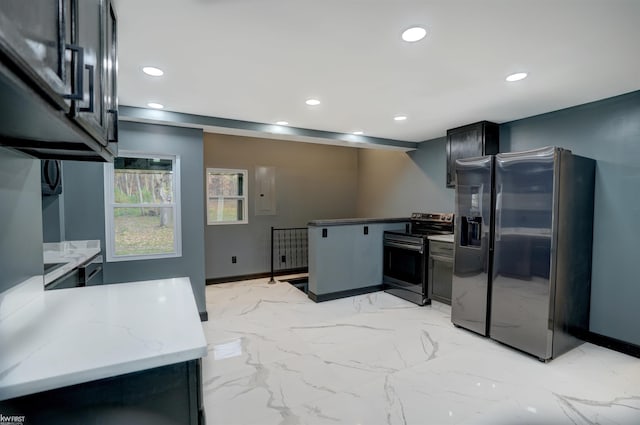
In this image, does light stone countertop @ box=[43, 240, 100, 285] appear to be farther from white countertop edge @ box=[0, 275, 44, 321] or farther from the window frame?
the window frame

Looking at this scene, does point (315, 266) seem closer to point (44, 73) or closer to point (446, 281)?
point (446, 281)

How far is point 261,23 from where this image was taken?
167cm

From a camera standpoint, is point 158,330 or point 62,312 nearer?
point 158,330

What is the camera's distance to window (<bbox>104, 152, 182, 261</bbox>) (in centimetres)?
328

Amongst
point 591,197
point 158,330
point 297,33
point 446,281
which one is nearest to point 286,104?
point 297,33

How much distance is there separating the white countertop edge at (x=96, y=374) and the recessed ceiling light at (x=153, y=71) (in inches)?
83.3

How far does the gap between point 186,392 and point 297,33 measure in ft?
5.98

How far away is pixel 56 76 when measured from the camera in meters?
0.72

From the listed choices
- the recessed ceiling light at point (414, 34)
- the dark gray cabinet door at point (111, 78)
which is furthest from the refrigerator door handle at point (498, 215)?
the dark gray cabinet door at point (111, 78)

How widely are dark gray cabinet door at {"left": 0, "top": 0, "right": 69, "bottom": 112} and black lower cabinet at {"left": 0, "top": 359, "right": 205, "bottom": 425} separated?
2.43ft

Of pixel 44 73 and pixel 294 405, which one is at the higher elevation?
pixel 44 73

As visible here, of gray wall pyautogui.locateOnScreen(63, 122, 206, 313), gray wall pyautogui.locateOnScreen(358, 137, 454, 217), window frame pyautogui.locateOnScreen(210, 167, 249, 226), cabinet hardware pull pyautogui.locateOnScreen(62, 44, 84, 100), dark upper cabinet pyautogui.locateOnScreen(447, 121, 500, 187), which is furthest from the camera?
window frame pyautogui.locateOnScreen(210, 167, 249, 226)

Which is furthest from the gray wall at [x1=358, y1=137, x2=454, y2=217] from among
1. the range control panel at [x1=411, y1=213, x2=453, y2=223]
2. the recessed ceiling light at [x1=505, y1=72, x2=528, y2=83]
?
the recessed ceiling light at [x1=505, y1=72, x2=528, y2=83]

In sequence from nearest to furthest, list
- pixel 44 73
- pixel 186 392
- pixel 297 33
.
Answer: pixel 44 73, pixel 186 392, pixel 297 33
